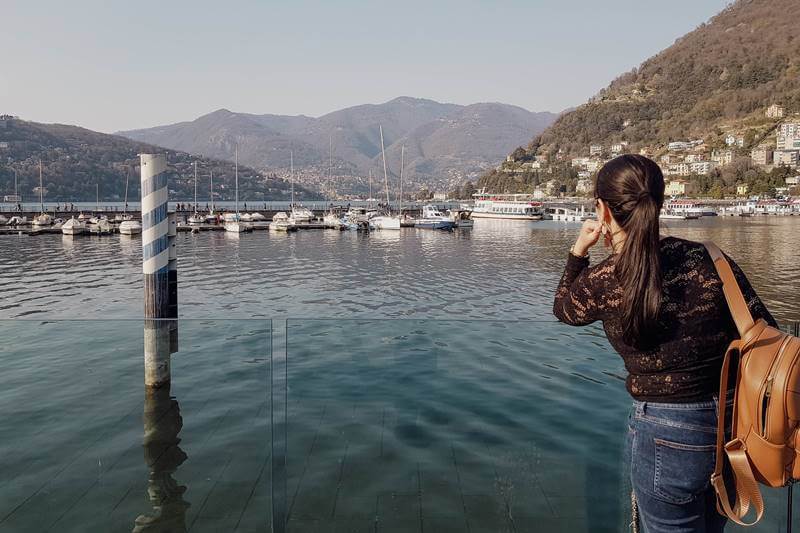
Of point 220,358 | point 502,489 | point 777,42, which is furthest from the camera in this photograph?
point 777,42

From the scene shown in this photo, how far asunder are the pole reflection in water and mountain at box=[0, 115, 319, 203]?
4361 inches

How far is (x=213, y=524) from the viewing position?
9.66ft

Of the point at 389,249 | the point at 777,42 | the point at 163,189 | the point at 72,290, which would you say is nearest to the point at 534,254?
the point at 389,249

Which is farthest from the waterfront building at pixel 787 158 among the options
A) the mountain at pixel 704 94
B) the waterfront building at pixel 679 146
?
the waterfront building at pixel 679 146

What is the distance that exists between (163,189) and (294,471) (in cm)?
448

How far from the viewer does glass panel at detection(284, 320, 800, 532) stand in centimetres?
278

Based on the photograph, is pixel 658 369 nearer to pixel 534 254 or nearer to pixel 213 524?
pixel 213 524

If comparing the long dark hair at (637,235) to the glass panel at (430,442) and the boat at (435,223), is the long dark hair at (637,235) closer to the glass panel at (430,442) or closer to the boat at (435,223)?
the glass panel at (430,442)

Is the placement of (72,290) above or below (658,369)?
below

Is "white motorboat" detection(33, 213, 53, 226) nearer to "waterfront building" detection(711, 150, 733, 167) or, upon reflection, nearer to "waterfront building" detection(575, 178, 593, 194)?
"waterfront building" detection(575, 178, 593, 194)

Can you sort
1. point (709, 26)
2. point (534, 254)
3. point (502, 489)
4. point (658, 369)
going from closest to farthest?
point (658, 369) < point (502, 489) < point (534, 254) < point (709, 26)

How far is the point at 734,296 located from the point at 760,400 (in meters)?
0.24

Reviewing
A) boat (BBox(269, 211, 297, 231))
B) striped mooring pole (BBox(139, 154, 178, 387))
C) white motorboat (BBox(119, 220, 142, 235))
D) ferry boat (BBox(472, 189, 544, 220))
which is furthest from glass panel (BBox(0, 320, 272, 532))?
ferry boat (BBox(472, 189, 544, 220))

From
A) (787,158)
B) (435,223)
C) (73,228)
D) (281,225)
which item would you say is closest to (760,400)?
(73,228)
